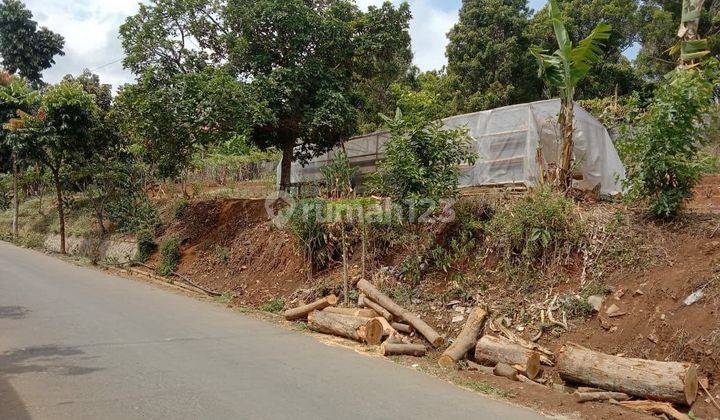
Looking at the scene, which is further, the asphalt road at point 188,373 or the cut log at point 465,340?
the cut log at point 465,340

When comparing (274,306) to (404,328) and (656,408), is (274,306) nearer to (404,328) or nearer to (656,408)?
(404,328)

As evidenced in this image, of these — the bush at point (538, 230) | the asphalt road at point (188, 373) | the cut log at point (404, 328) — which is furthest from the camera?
the cut log at point (404, 328)

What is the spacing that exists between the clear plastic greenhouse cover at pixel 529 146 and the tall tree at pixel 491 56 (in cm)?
1166

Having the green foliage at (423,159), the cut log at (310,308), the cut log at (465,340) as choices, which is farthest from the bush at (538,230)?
the cut log at (310,308)

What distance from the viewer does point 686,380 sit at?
18.8 feet

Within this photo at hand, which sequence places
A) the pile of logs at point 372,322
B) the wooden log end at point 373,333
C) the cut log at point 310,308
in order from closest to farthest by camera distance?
1. the pile of logs at point 372,322
2. the wooden log end at point 373,333
3. the cut log at point 310,308

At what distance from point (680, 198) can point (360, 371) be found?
5.56m

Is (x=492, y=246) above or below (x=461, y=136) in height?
below

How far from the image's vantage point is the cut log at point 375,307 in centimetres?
932

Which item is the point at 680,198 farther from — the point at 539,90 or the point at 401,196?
the point at 539,90

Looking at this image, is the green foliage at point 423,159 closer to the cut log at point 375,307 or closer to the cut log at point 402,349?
the cut log at point 375,307

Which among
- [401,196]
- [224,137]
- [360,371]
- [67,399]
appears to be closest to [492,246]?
[401,196]

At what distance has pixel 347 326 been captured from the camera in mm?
Answer: 8914

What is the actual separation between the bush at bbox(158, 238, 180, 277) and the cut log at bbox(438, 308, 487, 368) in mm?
10205
